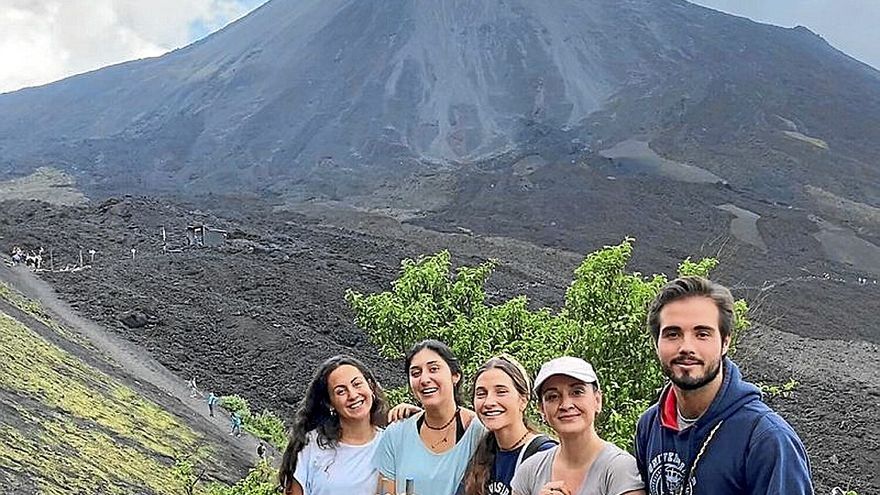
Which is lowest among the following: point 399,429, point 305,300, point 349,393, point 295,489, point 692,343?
point 305,300

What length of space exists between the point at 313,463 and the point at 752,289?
43.5m

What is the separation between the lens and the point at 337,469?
4020mm

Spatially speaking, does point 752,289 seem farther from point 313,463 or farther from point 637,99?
point 637,99

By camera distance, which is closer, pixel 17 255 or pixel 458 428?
pixel 458 428

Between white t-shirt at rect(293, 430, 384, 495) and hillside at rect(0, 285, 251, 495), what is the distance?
5172 millimetres

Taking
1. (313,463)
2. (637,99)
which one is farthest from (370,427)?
(637,99)

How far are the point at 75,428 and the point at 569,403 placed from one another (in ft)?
34.0

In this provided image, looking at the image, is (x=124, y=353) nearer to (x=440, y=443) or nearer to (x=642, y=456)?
(x=440, y=443)

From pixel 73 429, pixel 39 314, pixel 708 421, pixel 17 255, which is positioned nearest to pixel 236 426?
pixel 39 314

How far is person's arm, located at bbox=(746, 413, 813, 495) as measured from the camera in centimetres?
246

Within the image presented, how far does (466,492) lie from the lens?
3469mm

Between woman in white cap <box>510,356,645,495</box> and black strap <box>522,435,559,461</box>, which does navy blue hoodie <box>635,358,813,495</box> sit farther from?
black strap <box>522,435,559,461</box>

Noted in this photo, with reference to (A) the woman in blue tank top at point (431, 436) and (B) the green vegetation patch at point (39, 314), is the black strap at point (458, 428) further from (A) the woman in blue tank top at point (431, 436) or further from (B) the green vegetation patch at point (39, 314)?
(B) the green vegetation patch at point (39, 314)

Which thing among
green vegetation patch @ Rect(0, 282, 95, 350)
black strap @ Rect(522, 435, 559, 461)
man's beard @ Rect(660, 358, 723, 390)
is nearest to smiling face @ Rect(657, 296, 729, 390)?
man's beard @ Rect(660, 358, 723, 390)
